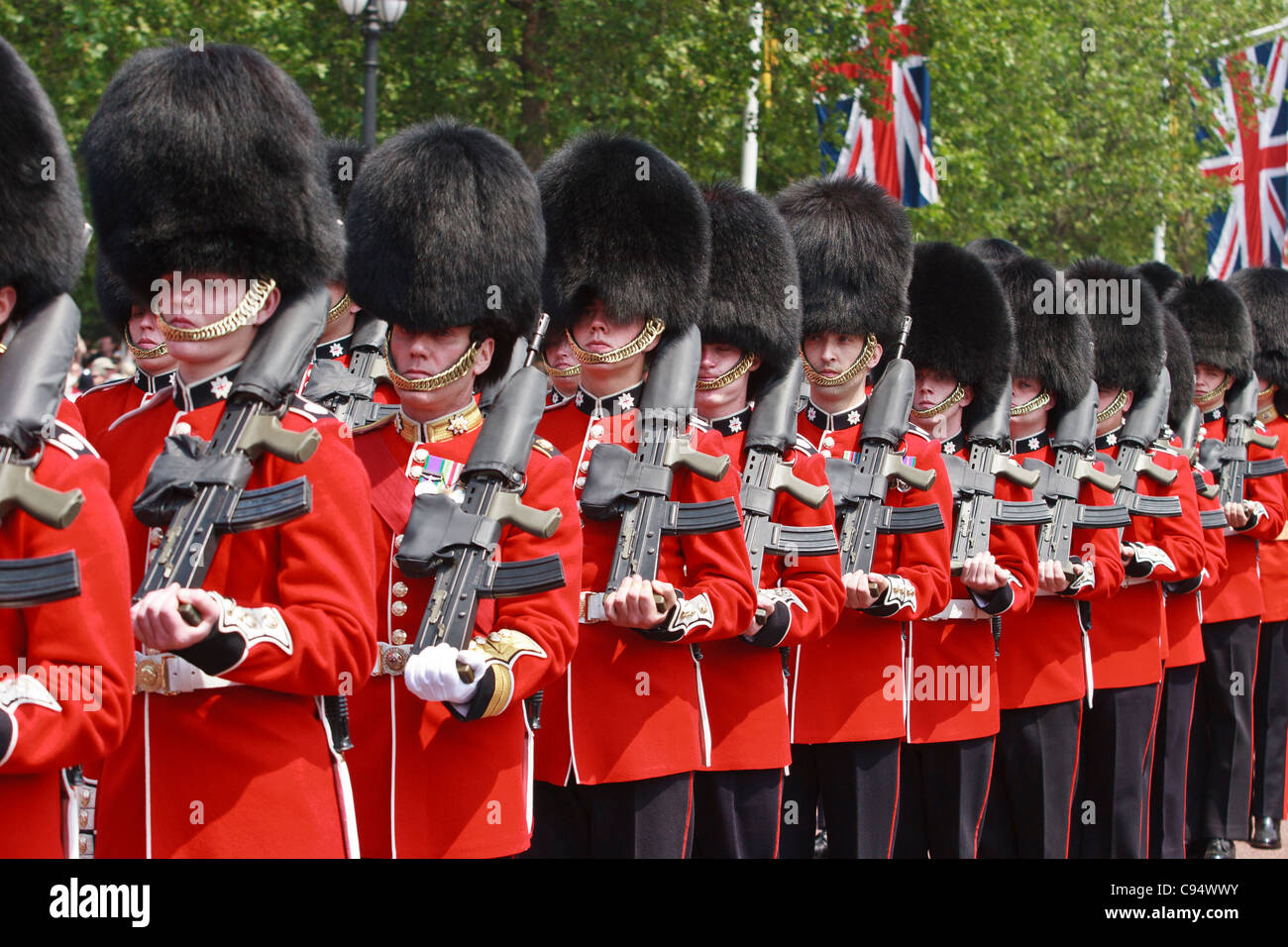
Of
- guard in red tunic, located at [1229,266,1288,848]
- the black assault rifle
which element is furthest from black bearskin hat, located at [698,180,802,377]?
guard in red tunic, located at [1229,266,1288,848]

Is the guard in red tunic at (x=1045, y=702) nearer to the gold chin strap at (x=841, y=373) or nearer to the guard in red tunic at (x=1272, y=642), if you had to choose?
the gold chin strap at (x=841, y=373)

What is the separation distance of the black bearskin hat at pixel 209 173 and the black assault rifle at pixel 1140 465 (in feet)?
14.4

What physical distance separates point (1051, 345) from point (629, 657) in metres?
3.30

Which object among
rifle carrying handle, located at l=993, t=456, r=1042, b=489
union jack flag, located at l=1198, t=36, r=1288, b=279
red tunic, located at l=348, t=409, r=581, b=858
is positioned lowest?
red tunic, located at l=348, t=409, r=581, b=858

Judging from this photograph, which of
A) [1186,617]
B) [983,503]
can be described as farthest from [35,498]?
[1186,617]

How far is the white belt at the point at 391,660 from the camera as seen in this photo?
3.59 metres

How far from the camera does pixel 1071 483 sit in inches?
267

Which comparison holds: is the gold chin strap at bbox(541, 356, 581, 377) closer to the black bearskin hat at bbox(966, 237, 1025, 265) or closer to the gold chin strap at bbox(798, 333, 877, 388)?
the gold chin strap at bbox(798, 333, 877, 388)

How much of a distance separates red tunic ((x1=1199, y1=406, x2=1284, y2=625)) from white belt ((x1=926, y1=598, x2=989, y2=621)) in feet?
8.90

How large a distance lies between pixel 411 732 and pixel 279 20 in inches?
388

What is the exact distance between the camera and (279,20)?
1252 centimetres

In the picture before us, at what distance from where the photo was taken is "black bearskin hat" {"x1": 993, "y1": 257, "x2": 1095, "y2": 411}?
7.14 meters

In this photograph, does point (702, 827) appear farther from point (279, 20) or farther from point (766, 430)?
point (279, 20)
